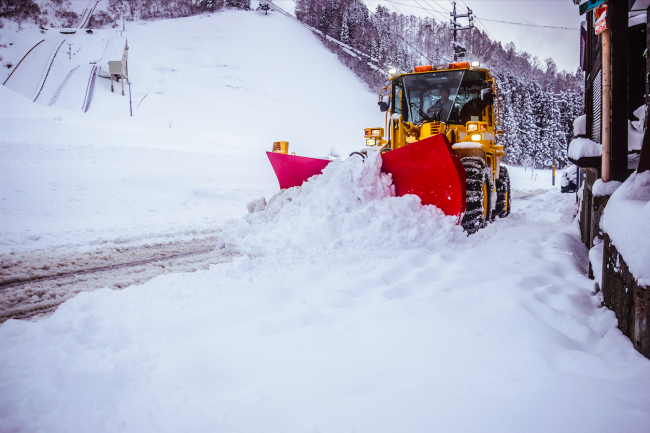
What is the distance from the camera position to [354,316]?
2.36m

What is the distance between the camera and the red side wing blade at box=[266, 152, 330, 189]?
580cm

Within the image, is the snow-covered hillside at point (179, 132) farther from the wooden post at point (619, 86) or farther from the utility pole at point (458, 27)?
the utility pole at point (458, 27)

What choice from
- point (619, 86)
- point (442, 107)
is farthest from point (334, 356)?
point (442, 107)

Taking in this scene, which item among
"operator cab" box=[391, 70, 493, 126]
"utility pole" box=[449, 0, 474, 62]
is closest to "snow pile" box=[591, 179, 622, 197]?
"operator cab" box=[391, 70, 493, 126]

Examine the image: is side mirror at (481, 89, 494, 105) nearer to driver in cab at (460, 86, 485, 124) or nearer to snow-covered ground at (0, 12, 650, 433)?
driver in cab at (460, 86, 485, 124)

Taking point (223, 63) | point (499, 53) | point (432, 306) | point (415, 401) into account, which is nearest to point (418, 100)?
point (432, 306)

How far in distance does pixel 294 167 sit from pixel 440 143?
2501 mm

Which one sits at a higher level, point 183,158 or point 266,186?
point 183,158

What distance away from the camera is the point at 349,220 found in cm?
432

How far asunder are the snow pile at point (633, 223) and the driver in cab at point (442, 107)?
4267 millimetres

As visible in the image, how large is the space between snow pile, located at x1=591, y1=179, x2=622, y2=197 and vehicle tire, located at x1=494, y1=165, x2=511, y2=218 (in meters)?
3.90

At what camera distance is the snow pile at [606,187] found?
2.75 meters

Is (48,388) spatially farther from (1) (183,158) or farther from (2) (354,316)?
(1) (183,158)

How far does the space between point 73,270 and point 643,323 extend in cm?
474
